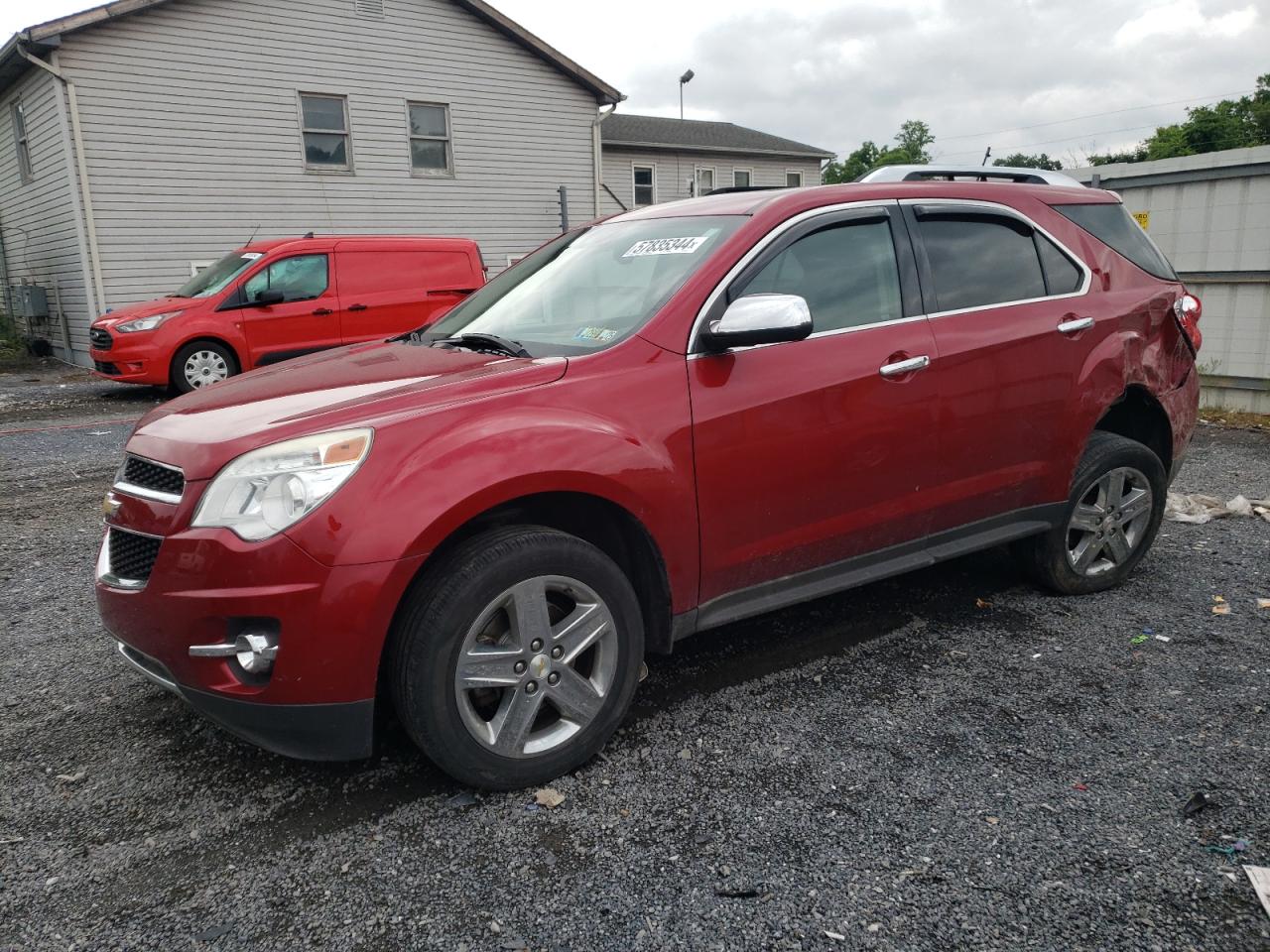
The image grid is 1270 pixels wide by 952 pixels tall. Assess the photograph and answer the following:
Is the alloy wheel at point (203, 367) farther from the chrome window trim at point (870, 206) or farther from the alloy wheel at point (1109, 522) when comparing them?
the alloy wheel at point (1109, 522)

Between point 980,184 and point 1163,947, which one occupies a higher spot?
point 980,184

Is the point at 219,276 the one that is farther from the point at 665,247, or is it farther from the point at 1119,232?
the point at 1119,232

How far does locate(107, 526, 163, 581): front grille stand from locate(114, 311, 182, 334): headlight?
910 cm

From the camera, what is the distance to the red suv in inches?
94.5

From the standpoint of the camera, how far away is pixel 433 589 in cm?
246

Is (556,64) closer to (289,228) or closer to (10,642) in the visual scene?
(289,228)

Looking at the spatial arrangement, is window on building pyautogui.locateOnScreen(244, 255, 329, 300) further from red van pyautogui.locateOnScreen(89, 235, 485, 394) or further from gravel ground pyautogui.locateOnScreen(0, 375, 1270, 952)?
gravel ground pyautogui.locateOnScreen(0, 375, 1270, 952)

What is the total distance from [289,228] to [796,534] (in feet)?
49.4

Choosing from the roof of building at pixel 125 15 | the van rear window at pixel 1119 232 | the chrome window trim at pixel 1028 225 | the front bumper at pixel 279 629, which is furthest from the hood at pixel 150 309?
the van rear window at pixel 1119 232

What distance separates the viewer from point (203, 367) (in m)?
11.0

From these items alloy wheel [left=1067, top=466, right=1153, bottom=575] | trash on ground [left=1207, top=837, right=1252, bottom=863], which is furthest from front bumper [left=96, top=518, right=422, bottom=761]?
alloy wheel [left=1067, top=466, right=1153, bottom=575]

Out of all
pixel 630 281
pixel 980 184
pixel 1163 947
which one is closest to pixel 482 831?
pixel 1163 947

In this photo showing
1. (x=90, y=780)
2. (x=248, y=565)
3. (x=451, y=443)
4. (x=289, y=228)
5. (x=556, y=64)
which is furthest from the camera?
(x=556, y=64)

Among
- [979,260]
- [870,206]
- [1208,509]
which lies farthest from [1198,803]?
[1208,509]
